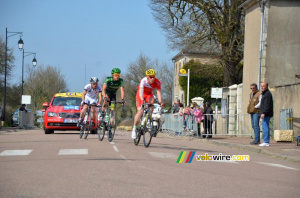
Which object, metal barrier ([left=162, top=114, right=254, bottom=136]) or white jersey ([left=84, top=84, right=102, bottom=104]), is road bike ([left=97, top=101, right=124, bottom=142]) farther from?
metal barrier ([left=162, top=114, right=254, bottom=136])

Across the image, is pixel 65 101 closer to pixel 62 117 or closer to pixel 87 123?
pixel 62 117

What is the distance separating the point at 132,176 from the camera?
8969mm

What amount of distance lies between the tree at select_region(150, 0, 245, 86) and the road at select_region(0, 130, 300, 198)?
23.6m

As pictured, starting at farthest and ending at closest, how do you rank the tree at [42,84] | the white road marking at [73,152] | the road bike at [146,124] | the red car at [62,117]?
the tree at [42,84] → the red car at [62,117] → the road bike at [146,124] → the white road marking at [73,152]

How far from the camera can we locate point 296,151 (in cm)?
1644

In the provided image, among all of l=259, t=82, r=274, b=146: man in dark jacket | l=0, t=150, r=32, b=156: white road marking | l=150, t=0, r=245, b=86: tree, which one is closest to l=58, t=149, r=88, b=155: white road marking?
l=0, t=150, r=32, b=156: white road marking

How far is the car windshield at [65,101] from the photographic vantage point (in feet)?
83.8

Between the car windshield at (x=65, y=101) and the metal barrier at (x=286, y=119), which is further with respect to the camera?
the car windshield at (x=65, y=101)

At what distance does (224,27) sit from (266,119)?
61.1 feet

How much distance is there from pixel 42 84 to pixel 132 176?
74902 millimetres

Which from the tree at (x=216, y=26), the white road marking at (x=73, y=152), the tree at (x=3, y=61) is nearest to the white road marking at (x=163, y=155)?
the white road marking at (x=73, y=152)

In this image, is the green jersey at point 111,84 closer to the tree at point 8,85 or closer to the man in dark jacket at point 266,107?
the man in dark jacket at point 266,107

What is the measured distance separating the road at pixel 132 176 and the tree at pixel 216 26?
2361 centimetres

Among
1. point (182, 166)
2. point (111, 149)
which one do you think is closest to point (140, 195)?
point (182, 166)
